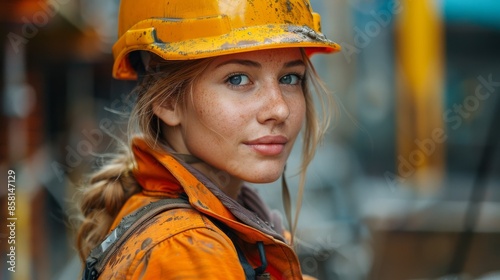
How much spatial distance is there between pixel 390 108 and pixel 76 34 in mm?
4270

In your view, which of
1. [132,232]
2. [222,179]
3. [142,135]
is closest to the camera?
[132,232]

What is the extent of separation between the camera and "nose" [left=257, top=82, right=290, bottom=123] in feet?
7.04

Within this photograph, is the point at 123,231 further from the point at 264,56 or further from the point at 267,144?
the point at 264,56

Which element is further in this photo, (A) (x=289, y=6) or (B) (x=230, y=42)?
(A) (x=289, y=6)

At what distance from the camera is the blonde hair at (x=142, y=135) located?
2.23 m

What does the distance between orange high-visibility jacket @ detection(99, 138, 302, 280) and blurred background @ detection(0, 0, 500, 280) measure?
66.9 inches

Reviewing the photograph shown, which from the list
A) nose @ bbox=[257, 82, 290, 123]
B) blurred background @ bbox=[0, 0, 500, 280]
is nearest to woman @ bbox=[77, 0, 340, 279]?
nose @ bbox=[257, 82, 290, 123]

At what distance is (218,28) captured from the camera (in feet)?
7.06

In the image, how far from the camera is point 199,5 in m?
2.19

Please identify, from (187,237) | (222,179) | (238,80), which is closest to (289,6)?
(238,80)

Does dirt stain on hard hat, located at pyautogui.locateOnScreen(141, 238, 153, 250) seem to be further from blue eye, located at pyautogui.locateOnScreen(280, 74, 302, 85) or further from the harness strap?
blue eye, located at pyautogui.locateOnScreen(280, 74, 302, 85)

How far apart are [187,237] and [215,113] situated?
45 cm

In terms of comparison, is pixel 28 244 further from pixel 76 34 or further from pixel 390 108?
pixel 390 108

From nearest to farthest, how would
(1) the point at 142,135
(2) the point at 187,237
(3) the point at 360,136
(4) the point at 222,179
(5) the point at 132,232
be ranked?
(2) the point at 187,237 → (5) the point at 132,232 → (1) the point at 142,135 → (4) the point at 222,179 → (3) the point at 360,136
